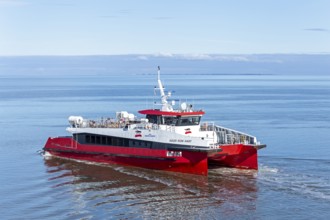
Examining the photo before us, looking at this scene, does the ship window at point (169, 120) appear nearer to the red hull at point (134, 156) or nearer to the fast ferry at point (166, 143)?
the fast ferry at point (166, 143)

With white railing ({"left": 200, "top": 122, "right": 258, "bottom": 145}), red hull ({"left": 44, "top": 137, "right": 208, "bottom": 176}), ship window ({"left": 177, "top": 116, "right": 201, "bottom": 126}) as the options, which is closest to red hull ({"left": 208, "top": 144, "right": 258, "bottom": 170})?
white railing ({"left": 200, "top": 122, "right": 258, "bottom": 145})

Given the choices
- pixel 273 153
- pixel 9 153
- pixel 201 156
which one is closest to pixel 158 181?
pixel 201 156

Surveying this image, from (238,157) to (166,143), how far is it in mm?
5298

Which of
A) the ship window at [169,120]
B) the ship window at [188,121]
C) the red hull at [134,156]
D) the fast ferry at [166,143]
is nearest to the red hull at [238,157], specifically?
the fast ferry at [166,143]

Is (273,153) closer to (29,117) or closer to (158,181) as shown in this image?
(158,181)

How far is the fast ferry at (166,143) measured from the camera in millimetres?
37656

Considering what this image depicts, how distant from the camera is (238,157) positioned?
39469 millimetres

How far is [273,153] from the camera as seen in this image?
45312 mm

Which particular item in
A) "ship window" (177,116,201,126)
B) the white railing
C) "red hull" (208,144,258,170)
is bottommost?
"red hull" (208,144,258,170)

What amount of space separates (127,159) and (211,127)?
6.79m

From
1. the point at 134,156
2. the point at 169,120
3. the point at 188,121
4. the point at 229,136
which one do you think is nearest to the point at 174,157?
the point at 169,120

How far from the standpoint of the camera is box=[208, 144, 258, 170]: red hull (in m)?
37.8

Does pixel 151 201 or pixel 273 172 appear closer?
pixel 151 201

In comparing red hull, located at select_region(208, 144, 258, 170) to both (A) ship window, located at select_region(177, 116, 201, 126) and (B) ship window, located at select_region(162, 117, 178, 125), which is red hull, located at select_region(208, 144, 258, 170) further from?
(B) ship window, located at select_region(162, 117, 178, 125)
